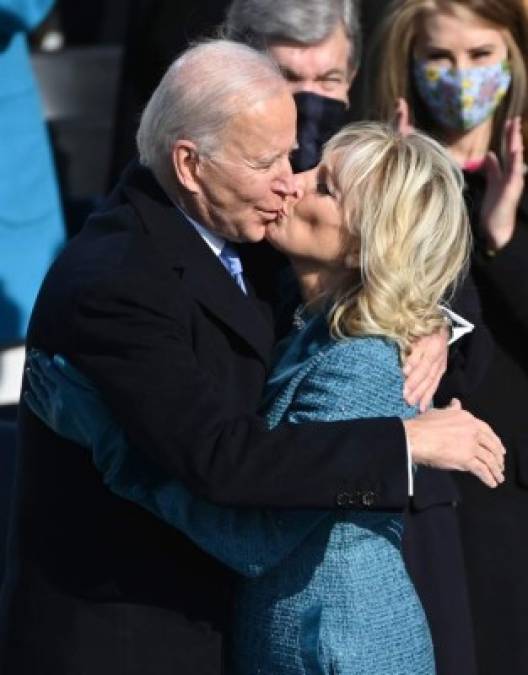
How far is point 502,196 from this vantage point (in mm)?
3578

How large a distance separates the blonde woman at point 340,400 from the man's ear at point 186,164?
0.19 metres

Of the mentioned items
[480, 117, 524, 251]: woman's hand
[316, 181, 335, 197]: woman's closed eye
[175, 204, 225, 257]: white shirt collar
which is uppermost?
[316, 181, 335, 197]: woman's closed eye

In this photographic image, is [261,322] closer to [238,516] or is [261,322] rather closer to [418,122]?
[238,516]

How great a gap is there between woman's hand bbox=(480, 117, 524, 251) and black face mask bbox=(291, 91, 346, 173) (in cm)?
35

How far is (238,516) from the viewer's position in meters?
2.68

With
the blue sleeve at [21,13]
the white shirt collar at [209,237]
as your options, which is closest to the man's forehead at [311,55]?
the white shirt collar at [209,237]

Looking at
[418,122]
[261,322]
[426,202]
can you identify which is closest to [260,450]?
[261,322]

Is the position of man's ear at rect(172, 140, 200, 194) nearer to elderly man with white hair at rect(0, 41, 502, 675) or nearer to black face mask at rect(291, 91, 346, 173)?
elderly man with white hair at rect(0, 41, 502, 675)

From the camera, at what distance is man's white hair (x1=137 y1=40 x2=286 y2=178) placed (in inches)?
107

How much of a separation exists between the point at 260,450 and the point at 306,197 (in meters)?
0.51

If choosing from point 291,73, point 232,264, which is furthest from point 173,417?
point 291,73

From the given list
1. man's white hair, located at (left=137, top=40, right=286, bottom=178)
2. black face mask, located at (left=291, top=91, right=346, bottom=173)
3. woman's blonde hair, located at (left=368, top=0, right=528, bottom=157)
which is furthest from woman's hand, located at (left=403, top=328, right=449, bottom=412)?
woman's blonde hair, located at (left=368, top=0, right=528, bottom=157)

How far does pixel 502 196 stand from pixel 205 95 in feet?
3.46

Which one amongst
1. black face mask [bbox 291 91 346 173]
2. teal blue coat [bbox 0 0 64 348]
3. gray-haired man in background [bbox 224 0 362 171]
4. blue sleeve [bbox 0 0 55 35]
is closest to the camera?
black face mask [bbox 291 91 346 173]
